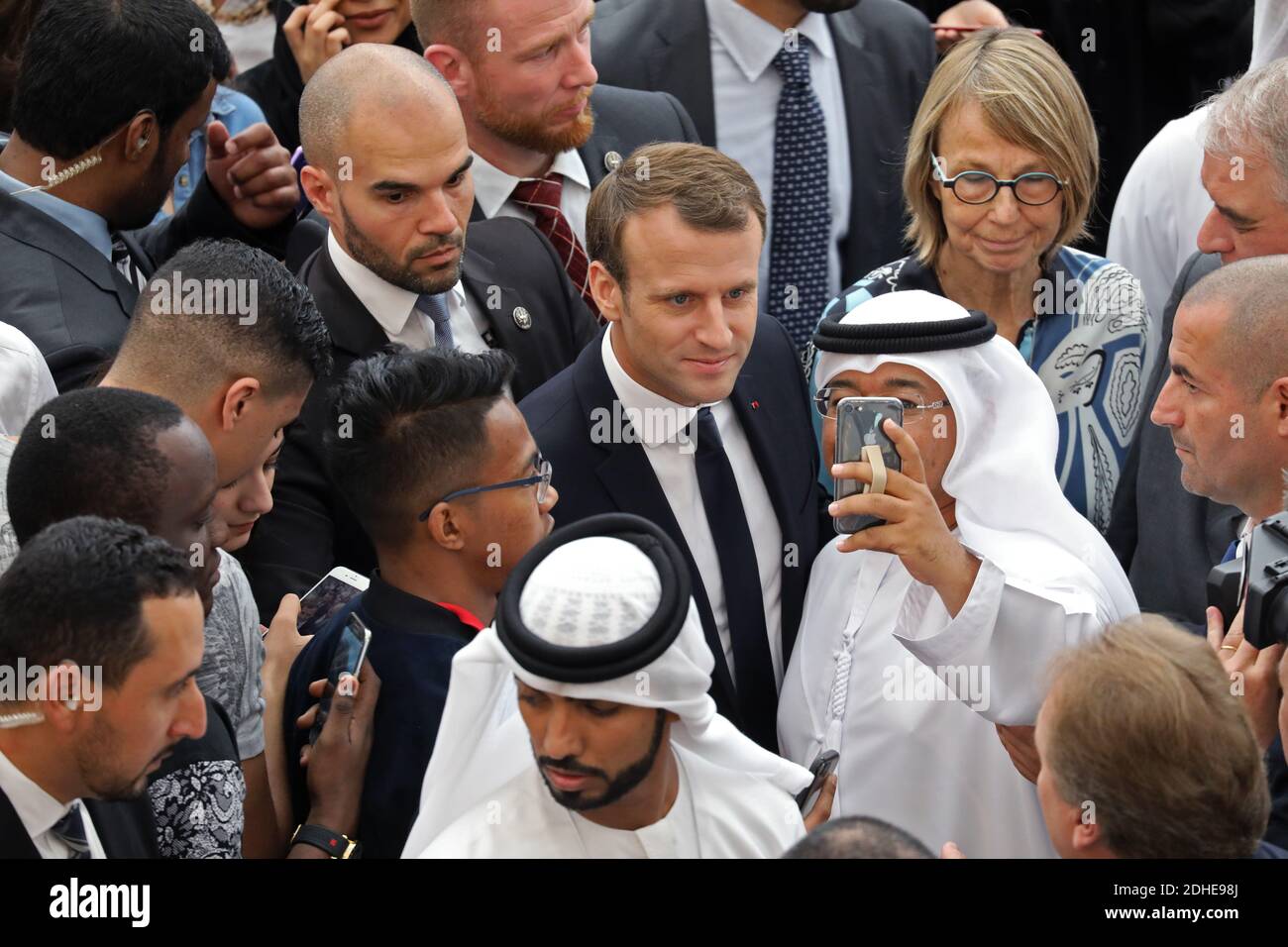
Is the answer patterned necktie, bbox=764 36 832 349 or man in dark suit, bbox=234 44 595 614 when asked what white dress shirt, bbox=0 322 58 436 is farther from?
patterned necktie, bbox=764 36 832 349

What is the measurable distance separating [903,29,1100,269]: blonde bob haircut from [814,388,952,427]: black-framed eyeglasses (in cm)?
94

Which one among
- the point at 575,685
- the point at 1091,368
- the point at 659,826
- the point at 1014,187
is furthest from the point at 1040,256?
the point at 575,685

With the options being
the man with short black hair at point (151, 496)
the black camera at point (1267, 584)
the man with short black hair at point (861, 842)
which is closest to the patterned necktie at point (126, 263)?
the man with short black hair at point (151, 496)

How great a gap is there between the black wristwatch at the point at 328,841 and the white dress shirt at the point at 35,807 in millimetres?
609

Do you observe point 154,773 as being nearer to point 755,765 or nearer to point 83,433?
point 83,433

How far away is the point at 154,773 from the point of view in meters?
3.14

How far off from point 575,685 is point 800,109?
10.0ft

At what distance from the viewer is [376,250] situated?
14.0 ft

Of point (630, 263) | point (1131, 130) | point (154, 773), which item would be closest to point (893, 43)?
point (1131, 130)

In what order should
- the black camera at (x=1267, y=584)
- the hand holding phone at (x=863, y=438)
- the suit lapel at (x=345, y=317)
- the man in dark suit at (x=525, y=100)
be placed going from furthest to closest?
the man in dark suit at (x=525, y=100), the suit lapel at (x=345, y=317), the hand holding phone at (x=863, y=438), the black camera at (x=1267, y=584)

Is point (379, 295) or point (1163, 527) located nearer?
point (379, 295)

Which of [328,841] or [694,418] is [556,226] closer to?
[694,418]

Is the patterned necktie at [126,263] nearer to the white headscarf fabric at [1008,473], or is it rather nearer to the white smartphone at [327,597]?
the white smartphone at [327,597]

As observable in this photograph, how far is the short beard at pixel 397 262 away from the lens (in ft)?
13.9
